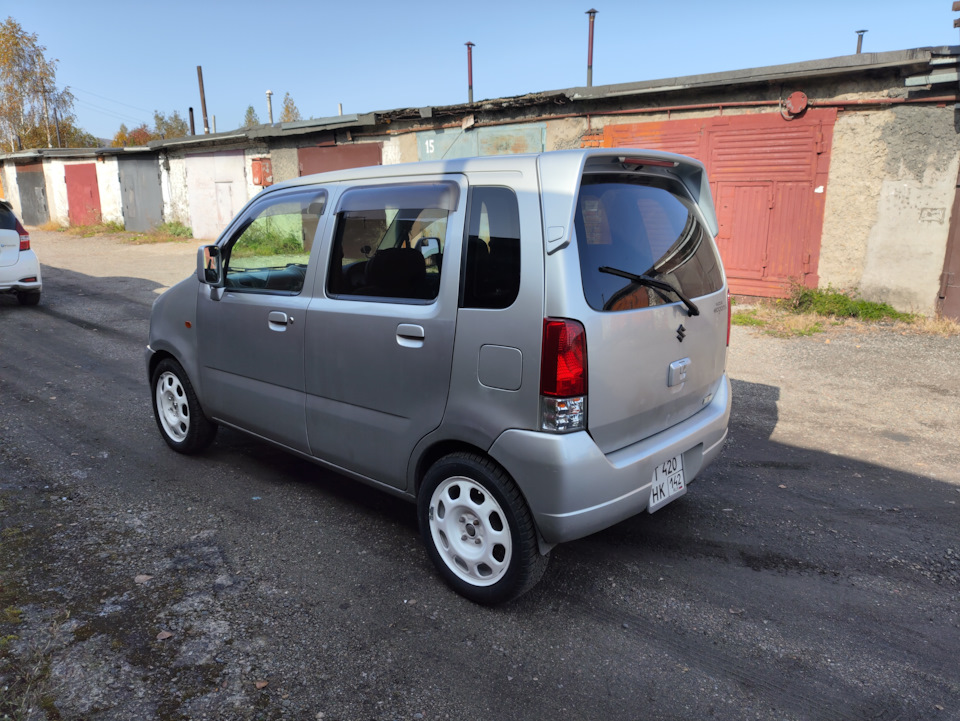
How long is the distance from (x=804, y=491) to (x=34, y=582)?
4314 millimetres

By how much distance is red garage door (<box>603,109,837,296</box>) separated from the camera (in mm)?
10156

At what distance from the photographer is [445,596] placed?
10.3 feet

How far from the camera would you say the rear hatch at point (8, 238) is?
411 inches

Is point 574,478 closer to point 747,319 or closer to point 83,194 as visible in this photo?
point 747,319

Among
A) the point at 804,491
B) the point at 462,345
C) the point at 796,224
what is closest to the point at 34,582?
the point at 462,345

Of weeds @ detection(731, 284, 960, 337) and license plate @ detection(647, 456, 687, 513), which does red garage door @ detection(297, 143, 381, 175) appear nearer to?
weeds @ detection(731, 284, 960, 337)

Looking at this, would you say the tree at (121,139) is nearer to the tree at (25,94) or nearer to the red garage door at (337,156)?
the tree at (25,94)

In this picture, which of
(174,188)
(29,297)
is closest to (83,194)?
(174,188)

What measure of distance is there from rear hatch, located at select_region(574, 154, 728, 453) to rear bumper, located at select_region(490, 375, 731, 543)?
94 millimetres

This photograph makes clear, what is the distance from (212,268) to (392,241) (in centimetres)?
157

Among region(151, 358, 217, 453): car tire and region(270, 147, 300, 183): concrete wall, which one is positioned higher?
region(270, 147, 300, 183): concrete wall

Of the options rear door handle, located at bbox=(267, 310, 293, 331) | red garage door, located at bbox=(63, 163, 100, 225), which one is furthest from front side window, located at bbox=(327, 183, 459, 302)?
red garage door, located at bbox=(63, 163, 100, 225)

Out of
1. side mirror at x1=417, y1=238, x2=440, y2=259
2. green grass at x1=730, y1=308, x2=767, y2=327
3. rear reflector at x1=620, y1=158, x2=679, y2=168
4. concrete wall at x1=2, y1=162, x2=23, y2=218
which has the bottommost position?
green grass at x1=730, y1=308, x2=767, y2=327

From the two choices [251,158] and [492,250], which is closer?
[492,250]
